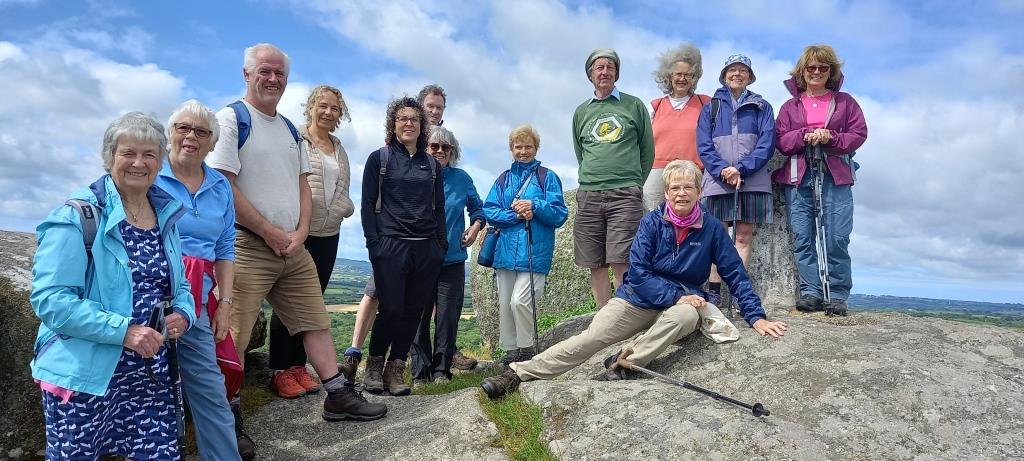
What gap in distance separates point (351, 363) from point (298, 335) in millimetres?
770

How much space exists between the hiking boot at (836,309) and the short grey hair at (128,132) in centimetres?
696

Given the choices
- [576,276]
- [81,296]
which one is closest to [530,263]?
[81,296]

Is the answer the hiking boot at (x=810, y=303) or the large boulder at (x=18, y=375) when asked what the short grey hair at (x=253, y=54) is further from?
the hiking boot at (x=810, y=303)

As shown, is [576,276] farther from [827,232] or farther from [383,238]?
[383,238]

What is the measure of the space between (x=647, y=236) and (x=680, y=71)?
282 cm

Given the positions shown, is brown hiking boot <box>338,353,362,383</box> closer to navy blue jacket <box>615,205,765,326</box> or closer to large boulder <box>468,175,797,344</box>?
large boulder <box>468,175,797,344</box>

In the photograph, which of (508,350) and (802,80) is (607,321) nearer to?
(508,350)

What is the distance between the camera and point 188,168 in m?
4.54

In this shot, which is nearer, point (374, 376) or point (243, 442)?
point (243, 442)

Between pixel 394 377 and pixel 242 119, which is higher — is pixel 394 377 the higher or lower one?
the lower one

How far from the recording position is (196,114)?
178 inches

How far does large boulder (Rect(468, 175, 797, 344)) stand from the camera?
810 cm

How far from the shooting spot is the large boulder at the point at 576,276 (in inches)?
319

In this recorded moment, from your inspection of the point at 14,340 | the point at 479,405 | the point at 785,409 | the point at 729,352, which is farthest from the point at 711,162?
the point at 14,340
